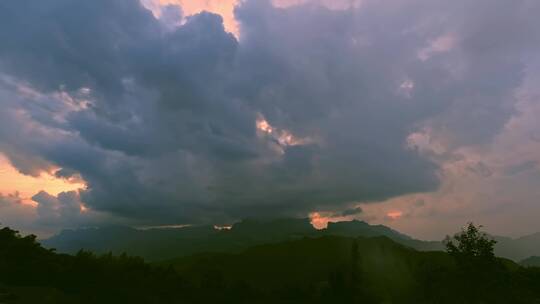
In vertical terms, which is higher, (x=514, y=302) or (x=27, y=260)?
(x=27, y=260)

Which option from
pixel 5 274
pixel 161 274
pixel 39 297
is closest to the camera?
pixel 39 297

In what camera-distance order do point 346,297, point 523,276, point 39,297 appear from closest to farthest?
point 39,297 < point 523,276 < point 346,297

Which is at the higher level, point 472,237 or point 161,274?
point 472,237

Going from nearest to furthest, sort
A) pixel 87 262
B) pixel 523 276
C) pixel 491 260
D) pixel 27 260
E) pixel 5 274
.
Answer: pixel 5 274, pixel 27 260, pixel 491 260, pixel 87 262, pixel 523 276

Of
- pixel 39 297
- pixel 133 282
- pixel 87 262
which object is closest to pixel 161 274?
pixel 133 282

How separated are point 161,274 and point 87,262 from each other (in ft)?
78.7

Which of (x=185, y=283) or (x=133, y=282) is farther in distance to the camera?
(x=185, y=283)

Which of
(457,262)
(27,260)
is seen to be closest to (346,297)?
(457,262)

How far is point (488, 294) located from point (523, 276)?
81.3 meters

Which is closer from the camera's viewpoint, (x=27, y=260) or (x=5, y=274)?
(x=5, y=274)

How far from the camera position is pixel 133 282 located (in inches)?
3593

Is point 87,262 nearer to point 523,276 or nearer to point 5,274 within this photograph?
point 5,274

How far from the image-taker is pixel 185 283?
110562 millimetres

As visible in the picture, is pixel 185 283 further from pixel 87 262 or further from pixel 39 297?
pixel 39 297
